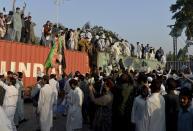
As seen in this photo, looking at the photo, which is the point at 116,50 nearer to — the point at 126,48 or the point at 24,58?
the point at 126,48

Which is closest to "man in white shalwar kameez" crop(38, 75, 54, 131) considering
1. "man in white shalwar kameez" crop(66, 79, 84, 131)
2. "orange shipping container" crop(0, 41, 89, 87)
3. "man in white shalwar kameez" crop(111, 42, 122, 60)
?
"man in white shalwar kameez" crop(66, 79, 84, 131)

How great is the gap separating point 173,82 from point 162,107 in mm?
658

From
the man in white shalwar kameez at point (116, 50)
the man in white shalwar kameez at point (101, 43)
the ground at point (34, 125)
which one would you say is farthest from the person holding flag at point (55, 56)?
the man in white shalwar kameez at point (116, 50)

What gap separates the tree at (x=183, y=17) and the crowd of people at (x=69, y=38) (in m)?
2.80

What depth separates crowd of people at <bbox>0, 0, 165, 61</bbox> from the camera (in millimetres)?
12698

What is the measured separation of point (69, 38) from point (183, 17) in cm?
1467

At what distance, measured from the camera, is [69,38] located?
16562 mm

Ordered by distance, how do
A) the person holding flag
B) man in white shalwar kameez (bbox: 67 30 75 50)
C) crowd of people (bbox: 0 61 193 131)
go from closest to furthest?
crowd of people (bbox: 0 61 193 131)
the person holding flag
man in white shalwar kameez (bbox: 67 30 75 50)

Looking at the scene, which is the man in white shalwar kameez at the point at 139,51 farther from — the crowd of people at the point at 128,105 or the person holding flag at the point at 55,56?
the crowd of people at the point at 128,105

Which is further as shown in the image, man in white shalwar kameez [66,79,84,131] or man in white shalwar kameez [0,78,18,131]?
man in white shalwar kameez [0,78,18,131]

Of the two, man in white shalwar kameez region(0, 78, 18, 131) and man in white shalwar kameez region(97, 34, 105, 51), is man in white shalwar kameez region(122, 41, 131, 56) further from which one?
man in white shalwar kameez region(0, 78, 18, 131)

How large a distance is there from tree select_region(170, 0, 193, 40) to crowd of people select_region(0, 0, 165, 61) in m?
2.80

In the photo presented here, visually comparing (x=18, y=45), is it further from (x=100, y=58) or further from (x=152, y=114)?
(x=152, y=114)

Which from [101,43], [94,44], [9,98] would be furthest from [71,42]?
[9,98]
